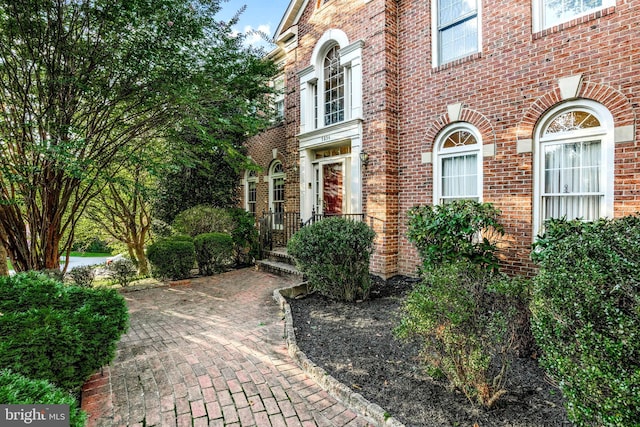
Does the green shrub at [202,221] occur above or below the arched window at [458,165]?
below

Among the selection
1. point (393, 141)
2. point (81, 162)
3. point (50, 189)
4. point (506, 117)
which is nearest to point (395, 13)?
point (393, 141)

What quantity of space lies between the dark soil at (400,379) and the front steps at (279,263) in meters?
2.46

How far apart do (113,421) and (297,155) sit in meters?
7.51

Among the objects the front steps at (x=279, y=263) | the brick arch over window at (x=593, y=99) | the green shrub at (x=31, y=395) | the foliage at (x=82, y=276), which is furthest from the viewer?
the front steps at (x=279, y=263)

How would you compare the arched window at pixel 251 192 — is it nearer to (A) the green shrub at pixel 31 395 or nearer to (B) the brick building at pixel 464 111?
(B) the brick building at pixel 464 111

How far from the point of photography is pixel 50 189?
16.7 feet

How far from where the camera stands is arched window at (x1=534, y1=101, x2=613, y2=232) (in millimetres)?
4383

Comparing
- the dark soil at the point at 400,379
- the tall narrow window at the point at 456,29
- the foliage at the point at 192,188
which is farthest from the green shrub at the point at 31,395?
the foliage at the point at 192,188

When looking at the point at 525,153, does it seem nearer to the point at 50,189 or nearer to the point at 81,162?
the point at 81,162

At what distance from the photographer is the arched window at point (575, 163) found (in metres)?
4.38

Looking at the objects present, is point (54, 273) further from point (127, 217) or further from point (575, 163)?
point (575, 163)

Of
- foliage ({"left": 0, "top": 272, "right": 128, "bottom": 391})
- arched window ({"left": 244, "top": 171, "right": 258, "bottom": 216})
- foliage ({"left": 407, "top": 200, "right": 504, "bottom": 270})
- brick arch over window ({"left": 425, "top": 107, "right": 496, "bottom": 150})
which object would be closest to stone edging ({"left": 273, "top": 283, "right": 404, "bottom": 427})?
foliage ({"left": 0, "top": 272, "right": 128, "bottom": 391})
